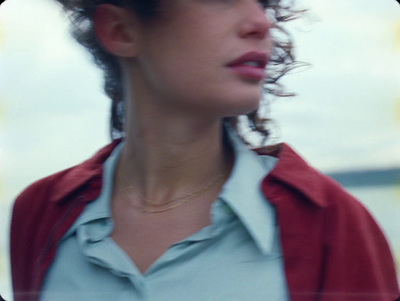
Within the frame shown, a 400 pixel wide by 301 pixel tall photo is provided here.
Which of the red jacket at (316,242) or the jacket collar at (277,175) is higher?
the jacket collar at (277,175)

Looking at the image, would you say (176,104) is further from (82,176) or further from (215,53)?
(82,176)

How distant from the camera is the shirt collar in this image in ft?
4.64

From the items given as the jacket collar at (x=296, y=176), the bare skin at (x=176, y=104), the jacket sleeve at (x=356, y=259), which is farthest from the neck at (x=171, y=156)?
the jacket sleeve at (x=356, y=259)

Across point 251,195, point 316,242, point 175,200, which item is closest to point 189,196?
point 175,200

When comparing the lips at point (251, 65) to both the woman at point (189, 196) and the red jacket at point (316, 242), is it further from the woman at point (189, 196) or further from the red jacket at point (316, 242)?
the red jacket at point (316, 242)

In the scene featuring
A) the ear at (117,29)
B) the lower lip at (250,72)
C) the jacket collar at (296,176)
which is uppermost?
the ear at (117,29)

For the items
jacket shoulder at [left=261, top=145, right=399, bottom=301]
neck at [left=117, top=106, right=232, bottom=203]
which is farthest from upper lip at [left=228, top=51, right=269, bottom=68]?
jacket shoulder at [left=261, top=145, right=399, bottom=301]

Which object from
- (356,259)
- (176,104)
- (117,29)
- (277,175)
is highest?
(117,29)

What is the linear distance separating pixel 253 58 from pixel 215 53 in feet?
0.24

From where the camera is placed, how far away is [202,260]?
1430 mm

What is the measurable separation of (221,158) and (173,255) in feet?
0.80

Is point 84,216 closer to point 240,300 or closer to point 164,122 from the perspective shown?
point 164,122

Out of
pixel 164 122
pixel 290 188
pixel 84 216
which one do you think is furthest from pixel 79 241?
pixel 290 188

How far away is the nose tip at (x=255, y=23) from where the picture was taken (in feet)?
4.55
